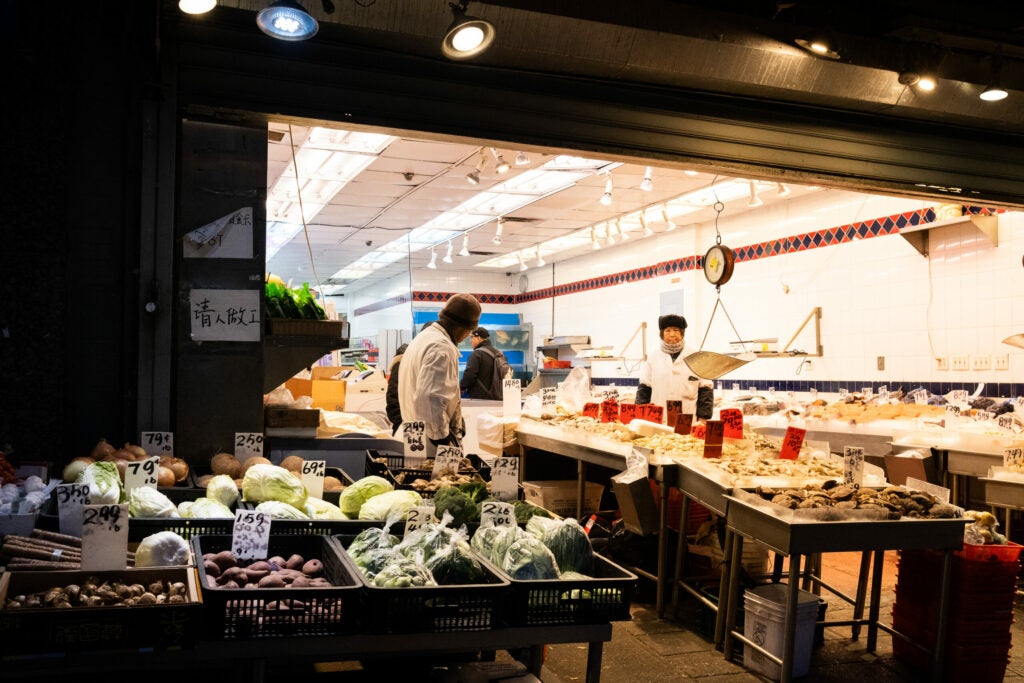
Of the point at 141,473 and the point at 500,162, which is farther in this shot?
the point at 500,162

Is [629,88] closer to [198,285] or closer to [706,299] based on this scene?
[198,285]

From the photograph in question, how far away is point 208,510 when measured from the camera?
10.2ft

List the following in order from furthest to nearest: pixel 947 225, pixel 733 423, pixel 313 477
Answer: pixel 947 225 → pixel 733 423 → pixel 313 477

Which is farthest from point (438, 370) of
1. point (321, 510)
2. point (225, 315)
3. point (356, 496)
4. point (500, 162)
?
point (500, 162)

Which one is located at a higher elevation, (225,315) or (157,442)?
(225,315)

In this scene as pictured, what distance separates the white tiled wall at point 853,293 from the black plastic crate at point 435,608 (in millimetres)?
6997

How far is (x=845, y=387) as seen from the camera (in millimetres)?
9438

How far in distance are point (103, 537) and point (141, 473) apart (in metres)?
0.97

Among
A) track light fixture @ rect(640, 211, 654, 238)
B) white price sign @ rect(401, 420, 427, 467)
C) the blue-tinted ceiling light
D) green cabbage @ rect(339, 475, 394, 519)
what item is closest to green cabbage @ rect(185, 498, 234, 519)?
green cabbage @ rect(339, 475, 394, 519)

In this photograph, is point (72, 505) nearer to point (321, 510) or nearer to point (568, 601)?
point (321, 510)

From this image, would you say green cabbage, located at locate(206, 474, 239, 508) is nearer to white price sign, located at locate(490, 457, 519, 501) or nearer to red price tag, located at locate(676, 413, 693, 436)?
white price sign, located at locate(490, 457, 519, 501)

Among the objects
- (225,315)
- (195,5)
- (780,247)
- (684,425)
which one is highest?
(195,5)

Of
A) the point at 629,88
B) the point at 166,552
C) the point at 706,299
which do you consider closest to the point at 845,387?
the point at 706,299

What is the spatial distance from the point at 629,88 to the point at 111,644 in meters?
3.91
